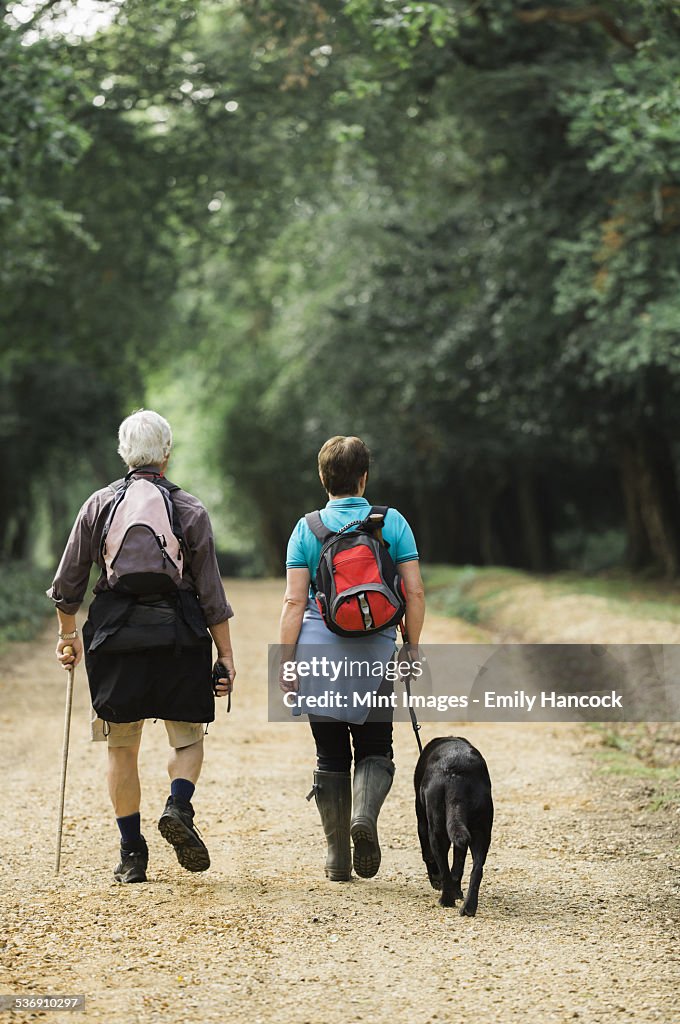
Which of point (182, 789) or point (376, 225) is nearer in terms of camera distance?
point (182, 789)

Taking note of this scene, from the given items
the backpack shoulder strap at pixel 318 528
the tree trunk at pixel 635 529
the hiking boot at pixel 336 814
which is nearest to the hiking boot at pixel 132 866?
the hiking boot at pixel 336 814

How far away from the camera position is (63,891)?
5188mm

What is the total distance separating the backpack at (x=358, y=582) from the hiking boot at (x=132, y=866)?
135cm

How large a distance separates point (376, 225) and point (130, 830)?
696 inches

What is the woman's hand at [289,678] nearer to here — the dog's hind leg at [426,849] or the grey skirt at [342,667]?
the grey skirt at [342,667]

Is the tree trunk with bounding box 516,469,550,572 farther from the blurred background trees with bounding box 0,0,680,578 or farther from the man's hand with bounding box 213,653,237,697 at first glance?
the man's hand with bounding box 213,653,237,697

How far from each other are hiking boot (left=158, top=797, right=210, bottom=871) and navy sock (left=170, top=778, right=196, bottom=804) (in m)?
0.02

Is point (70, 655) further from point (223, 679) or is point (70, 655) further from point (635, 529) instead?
point (635, 529)

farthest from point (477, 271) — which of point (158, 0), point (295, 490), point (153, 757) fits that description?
point (295, 490)

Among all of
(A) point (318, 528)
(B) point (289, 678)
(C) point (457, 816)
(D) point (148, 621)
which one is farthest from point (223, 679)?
(C) point (457, 816)

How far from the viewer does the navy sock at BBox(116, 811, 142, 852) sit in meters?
5.31

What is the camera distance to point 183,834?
504 cm

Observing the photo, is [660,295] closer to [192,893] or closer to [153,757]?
[153,757]

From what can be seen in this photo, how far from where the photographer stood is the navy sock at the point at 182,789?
5117mm
